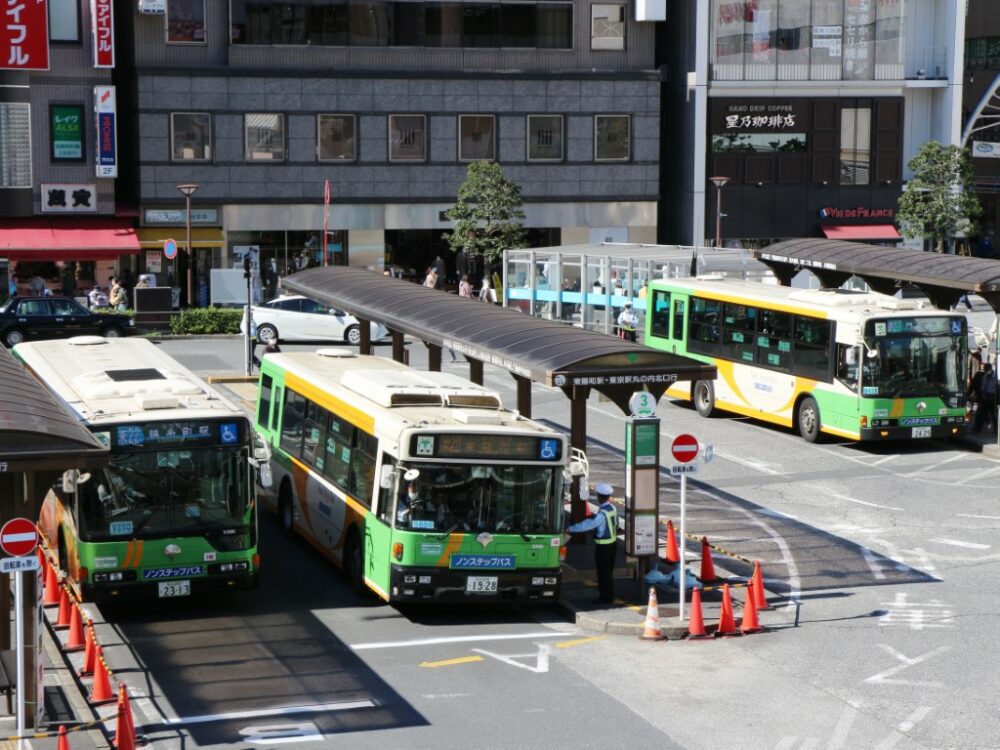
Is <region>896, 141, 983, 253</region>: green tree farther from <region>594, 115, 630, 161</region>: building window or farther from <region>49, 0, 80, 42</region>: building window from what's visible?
<region>49, 0, 80, 42</region>: building window

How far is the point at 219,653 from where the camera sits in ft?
55.1

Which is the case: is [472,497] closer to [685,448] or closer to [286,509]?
[685,448]

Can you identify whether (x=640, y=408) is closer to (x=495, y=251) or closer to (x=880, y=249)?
(x=880, y=249)

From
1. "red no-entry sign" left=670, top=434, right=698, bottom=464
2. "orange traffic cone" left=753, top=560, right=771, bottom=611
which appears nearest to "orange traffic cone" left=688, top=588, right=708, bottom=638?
"orange traffic cone" left=753, top=560, right=771, bottom=611

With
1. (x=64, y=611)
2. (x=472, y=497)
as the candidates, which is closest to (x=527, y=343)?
(x=472, y=497)

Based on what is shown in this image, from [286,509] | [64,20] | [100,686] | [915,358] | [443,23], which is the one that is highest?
[443,23]

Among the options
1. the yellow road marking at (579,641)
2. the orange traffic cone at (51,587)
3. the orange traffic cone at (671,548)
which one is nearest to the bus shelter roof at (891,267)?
the orange traffic cone at (671,548)

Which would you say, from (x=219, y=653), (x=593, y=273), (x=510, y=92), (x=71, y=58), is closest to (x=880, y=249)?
(x=593, y=273)

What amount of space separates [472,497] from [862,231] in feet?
159

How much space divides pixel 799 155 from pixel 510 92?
1216 centimetres

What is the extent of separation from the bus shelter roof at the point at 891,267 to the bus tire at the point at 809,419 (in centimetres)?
342

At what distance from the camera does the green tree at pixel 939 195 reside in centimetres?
6034

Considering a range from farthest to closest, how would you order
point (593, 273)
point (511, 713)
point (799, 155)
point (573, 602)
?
point (799, 155), point (593, 273), point (573, 602), point (511, 713)

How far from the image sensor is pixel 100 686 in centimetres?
1499
